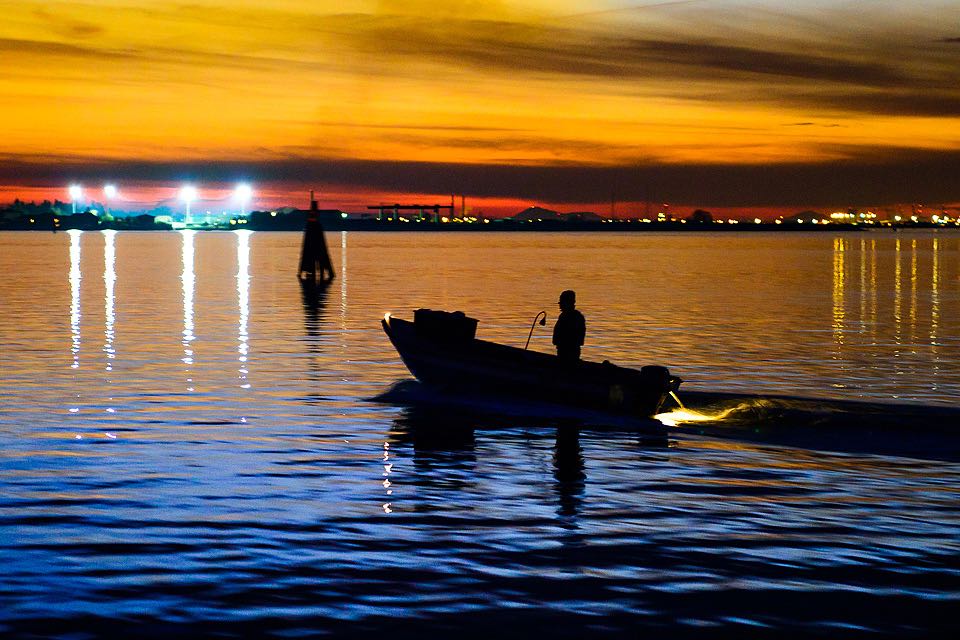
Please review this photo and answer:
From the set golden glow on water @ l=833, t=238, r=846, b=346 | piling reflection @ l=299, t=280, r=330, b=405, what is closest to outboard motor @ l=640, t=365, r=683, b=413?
piling reflection @ l=299, t=280, r=330, b=405

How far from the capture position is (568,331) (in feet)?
76.7

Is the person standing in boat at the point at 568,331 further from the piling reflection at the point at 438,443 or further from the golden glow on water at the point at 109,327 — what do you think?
the golden glow on water at the point at 109,327

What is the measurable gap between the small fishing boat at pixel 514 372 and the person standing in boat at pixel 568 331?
0.27 meters

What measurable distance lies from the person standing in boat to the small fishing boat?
27 centimetres

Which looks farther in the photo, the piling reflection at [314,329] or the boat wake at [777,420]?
the piling reflection at [314,329]

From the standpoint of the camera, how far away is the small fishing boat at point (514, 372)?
21.9m

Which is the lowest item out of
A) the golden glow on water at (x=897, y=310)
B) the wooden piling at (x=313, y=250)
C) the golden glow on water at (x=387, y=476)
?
the golden glow on water at (x=387, y=476)

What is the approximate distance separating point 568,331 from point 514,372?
130 centimetres

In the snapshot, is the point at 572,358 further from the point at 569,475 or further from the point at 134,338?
the point at 134,338

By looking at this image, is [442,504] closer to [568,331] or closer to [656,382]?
[656,382]

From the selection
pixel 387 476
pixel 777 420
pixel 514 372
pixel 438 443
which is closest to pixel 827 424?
pixel 777 420

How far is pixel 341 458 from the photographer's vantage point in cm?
1872

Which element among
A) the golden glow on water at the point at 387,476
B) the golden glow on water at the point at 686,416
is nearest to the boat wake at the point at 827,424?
the golden glow on water at the point at 686,416

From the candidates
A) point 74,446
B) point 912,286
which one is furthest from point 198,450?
point 912,286
